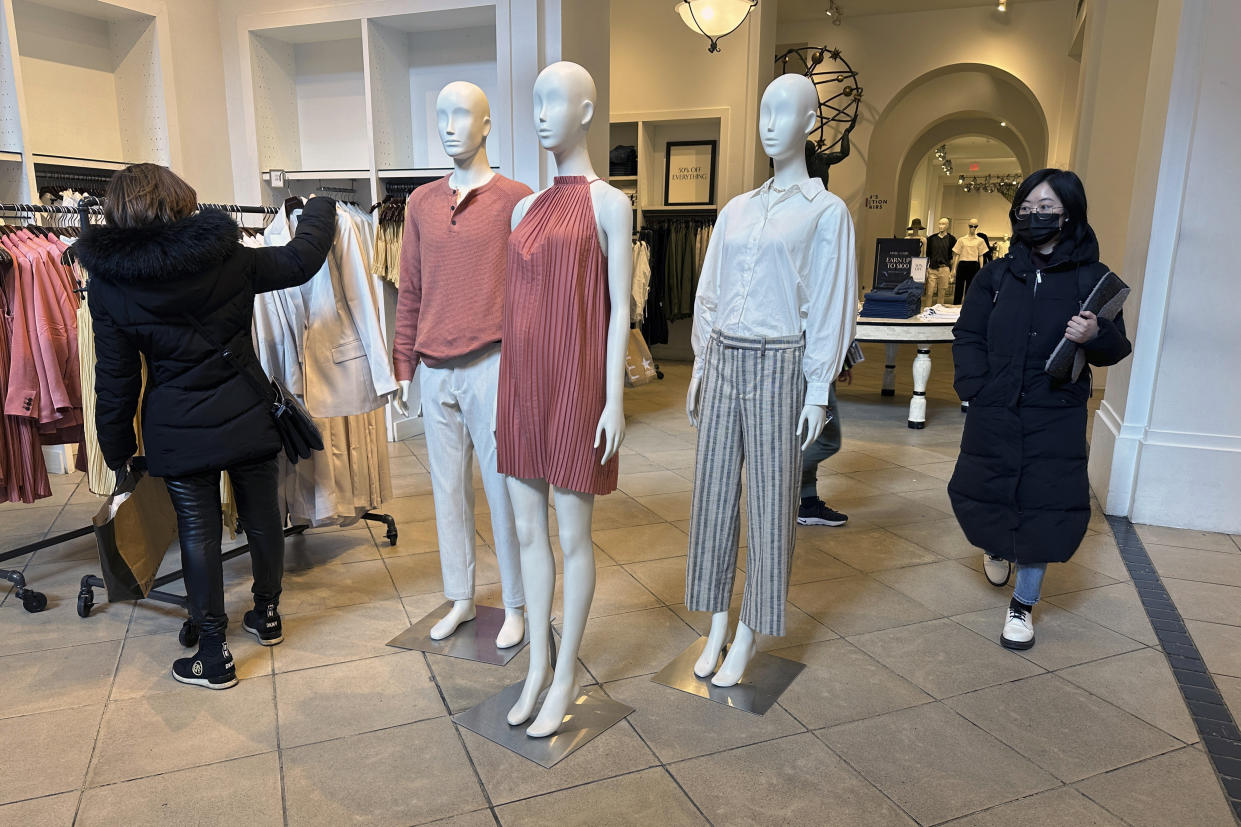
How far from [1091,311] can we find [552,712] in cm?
194

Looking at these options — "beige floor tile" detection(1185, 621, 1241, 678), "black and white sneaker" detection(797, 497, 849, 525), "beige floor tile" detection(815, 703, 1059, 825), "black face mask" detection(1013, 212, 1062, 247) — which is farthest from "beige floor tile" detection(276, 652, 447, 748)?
"beige floor tile" detection(1185, 621, 1241, 678)

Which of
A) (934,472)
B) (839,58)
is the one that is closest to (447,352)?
(934,472)

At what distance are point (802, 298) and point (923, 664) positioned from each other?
1251mm

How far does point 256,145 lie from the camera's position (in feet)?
17.0

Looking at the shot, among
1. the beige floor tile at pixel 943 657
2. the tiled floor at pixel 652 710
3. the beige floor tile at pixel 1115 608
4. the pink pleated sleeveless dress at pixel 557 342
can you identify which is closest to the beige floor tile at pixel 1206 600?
the tiled floor at pixel 652 710

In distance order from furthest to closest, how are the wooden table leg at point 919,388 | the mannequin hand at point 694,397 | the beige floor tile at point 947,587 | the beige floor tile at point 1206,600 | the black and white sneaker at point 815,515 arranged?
the wooden table leg at point 919,388 < the black and white sneaker at point 815,515 < the beige floor tile at point 947,587 < the beige floor tile at point 1206,600 < the mannequin hand at point 694,397

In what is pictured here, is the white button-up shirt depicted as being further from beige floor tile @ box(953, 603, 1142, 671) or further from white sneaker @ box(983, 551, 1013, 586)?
white sneaker @ box(983, 551, 1013, 586)

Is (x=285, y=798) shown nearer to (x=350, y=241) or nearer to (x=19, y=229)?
(x=350, y=241)

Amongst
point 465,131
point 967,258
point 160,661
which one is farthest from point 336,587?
point 967,258

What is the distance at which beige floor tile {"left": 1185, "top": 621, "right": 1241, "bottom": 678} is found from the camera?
248cm

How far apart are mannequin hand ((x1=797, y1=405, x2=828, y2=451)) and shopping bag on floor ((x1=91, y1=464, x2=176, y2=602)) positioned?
197 centimetres

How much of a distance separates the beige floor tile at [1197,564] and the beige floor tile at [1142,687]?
817mm

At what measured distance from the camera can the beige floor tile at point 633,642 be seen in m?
2.46

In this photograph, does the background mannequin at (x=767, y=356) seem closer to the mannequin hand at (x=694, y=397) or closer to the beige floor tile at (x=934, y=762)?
the mannequin hand at (x=694, y=397)
